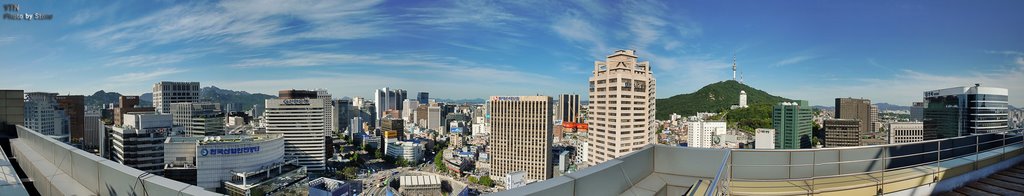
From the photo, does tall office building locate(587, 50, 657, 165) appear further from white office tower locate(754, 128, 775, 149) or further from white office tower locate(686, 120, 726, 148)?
white office tower locate(686, 120, 726, 148)

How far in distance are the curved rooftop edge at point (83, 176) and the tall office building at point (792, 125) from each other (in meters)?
34.9

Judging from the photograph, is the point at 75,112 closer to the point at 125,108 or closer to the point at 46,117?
the point at 125,108

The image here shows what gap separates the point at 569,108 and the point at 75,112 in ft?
152

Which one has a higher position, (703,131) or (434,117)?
(703,131)

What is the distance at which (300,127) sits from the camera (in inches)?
941

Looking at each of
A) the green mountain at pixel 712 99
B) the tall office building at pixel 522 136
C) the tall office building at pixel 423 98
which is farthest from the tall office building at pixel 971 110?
the tall office building at pixel 423 98

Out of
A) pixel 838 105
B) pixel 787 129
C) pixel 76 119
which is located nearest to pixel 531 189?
pixel 787 129

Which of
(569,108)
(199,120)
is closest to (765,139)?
(569,108)

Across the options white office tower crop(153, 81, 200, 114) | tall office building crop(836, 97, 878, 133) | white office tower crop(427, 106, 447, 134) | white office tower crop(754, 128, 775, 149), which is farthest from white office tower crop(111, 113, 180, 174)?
tall office building crop(836, 97, 878, 133)

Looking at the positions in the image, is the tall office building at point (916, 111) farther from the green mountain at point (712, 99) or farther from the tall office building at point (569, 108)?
the tall office building at point (569, 108)

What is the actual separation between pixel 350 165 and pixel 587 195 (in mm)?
27327

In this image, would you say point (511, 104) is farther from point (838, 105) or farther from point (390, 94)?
point (390, 94)

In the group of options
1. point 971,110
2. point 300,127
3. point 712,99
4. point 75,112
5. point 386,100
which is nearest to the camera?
point 971,110

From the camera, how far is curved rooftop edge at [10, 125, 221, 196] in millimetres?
1178
